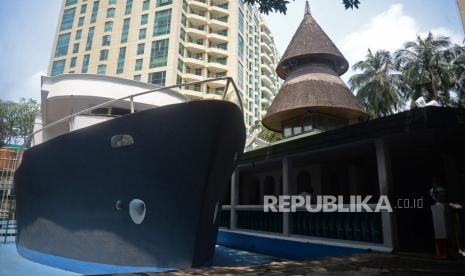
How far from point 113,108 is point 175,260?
204 inches

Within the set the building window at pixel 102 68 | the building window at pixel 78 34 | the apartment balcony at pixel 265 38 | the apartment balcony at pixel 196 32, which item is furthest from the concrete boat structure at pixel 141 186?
the apartment balcony at pixel 265 38

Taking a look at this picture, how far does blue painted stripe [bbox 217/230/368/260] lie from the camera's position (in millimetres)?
8258

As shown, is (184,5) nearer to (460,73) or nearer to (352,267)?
(460,73)

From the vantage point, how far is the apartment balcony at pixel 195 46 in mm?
46375

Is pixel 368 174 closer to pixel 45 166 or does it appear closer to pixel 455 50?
pixel 45 166

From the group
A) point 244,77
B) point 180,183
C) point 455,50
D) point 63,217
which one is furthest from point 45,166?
point 244,77

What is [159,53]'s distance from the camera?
4241cm

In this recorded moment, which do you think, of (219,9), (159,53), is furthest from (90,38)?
(219,9)

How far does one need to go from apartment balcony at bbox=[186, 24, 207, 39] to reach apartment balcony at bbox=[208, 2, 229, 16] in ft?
11.9

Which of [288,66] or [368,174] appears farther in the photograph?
[288,66]

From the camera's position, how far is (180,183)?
261 inches

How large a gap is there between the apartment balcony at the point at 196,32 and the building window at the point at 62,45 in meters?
19.5

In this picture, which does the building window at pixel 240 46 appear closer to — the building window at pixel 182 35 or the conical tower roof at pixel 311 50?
the building window at pixel 182 35

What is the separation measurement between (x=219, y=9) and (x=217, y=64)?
34.6ft
